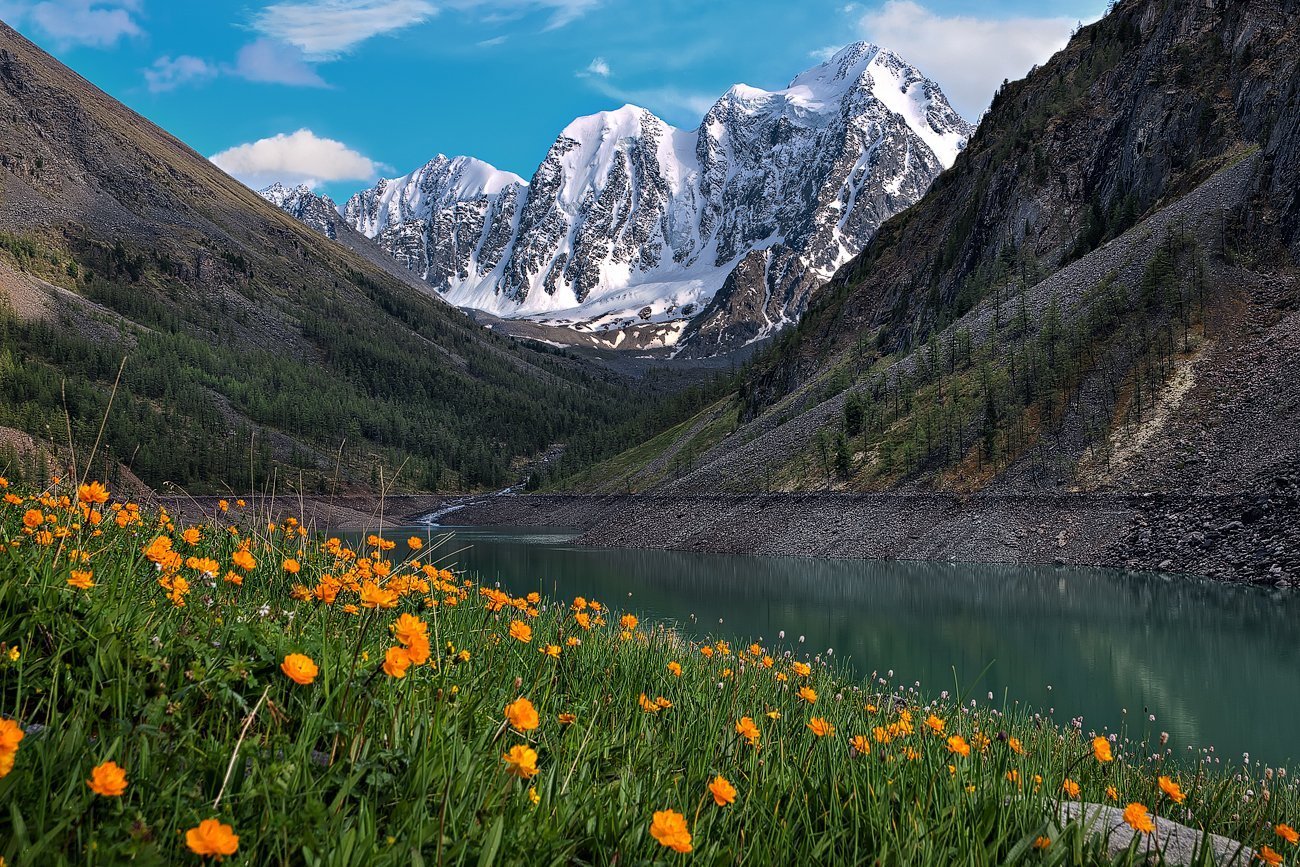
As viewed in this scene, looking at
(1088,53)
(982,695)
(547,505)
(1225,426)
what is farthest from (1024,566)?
(1088,53)

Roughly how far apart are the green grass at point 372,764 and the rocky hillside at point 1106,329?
1493 inches

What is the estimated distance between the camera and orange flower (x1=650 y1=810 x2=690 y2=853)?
90.0 inches

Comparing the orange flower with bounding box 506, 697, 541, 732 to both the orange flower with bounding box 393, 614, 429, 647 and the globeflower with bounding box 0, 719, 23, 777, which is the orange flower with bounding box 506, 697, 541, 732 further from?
the globeflower with bounding box 0, 719, 23, 777

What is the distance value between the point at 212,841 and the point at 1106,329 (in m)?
65.8

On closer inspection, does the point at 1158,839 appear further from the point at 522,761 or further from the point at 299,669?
the point at 299,669

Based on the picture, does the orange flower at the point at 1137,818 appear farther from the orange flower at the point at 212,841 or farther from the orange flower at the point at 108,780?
the orange flower at the point at 108,780

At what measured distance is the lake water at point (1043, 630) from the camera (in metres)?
16.9

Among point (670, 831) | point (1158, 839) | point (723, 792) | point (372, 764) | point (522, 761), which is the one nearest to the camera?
point (670, 831)

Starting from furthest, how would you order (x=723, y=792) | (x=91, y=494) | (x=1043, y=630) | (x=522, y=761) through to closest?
(x=1043, y=630), (x=91, y=494), (x=723, y=792), (x=522, y=761)

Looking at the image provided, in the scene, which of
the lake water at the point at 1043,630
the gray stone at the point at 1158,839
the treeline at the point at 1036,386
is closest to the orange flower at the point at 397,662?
the gray stone at the point at 1158,839

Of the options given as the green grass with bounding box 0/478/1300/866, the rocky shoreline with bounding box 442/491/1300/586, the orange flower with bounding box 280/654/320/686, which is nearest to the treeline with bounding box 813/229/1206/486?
the rocky shoreline with bounding box 442/491/1300/586

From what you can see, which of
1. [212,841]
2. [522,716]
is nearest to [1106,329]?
[522,716]

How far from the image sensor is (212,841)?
1818mm

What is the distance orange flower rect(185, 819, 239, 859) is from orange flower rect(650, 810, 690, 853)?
1176mm
